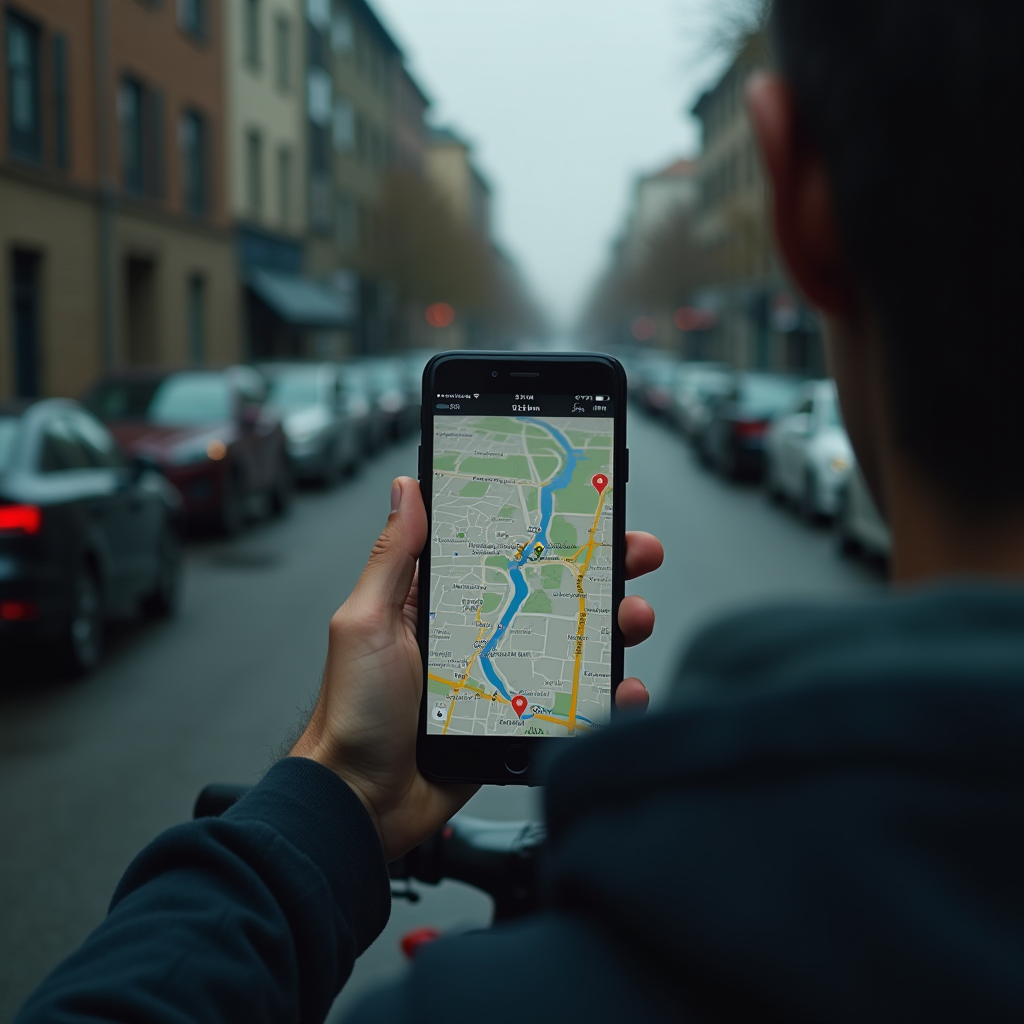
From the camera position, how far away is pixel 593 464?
82.7 inches

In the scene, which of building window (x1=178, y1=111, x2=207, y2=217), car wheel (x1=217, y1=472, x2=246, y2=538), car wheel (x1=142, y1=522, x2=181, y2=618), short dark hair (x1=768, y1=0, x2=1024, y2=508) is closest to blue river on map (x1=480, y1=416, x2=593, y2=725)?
short dark hair (x1=768, y1=0, x2=1024, y2=508)

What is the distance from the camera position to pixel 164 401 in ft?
50.8

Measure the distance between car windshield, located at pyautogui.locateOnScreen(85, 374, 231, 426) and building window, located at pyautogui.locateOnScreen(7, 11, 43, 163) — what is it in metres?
7.51

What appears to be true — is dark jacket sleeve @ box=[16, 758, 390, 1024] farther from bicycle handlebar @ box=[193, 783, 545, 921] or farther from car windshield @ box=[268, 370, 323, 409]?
car windshield @ box=[268, 370, 323, 409]

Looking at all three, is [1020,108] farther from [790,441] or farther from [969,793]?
[790,441]

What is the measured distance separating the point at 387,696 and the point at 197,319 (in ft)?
105

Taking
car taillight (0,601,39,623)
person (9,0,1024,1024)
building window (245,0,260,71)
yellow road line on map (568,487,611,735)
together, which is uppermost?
building window (245,0,260,71)

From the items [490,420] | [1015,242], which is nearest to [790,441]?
[490,420]

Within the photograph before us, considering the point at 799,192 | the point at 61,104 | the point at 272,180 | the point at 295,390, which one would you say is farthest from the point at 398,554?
the point at 272,180

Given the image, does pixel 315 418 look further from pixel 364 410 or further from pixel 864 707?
pixel 864 707

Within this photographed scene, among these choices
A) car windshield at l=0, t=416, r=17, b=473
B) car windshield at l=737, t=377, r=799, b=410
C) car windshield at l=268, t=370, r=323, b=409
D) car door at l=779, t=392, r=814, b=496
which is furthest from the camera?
car windshield at l=737, t=377, r=799, b=410

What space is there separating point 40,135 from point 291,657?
52.8ft

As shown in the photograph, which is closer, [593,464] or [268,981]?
[268,981]

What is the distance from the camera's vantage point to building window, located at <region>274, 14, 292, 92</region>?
41.0 m
